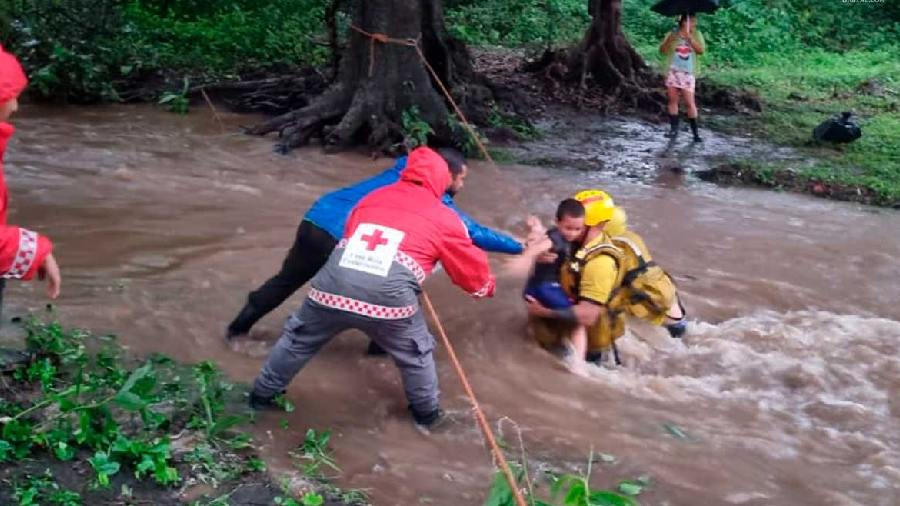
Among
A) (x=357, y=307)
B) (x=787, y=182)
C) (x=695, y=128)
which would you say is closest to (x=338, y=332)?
(x=357, y=307)

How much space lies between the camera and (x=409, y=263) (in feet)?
15.8

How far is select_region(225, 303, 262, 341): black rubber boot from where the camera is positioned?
6.03m

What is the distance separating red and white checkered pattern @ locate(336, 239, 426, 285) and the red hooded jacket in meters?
0.02

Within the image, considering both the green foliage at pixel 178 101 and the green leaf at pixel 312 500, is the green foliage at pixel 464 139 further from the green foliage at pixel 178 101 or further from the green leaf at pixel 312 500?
the green leaf at pixel 312 500

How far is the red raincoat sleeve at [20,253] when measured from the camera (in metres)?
3.72

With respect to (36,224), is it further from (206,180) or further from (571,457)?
(571,457)

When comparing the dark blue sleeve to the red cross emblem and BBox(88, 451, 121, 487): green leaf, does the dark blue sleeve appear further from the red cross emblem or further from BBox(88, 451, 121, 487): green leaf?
BBox(88, 451, 121, 487): green leaf

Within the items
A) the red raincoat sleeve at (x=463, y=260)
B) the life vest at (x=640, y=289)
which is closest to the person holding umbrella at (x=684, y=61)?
the life vest at (x=640, y=289)

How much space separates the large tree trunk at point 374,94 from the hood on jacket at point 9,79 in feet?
24.1

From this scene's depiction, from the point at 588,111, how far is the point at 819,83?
5.55 m

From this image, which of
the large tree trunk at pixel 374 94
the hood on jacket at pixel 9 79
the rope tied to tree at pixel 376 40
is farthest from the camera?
the rope tied to tree at pixel 376 40

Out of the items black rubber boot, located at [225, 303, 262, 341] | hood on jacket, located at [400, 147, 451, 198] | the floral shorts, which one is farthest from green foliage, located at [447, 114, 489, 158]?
hood on jacket, located at [400, 147, 451, 198]

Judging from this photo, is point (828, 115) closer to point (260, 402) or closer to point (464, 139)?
point (464, 139)

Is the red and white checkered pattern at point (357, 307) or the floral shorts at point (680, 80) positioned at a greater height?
the floral shorts at point (680, 80)
